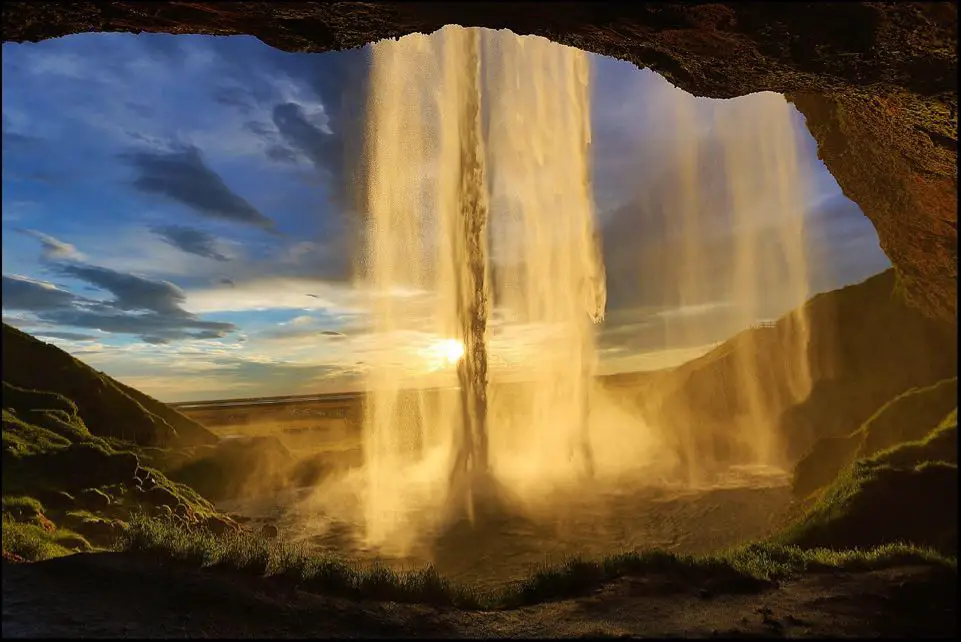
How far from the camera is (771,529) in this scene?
1591cm

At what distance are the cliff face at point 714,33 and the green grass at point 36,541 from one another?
6783 millimetres

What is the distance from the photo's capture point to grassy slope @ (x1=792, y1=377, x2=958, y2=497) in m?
16.7

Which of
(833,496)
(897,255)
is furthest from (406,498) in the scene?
(897,255)

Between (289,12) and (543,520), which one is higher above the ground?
(289,12)

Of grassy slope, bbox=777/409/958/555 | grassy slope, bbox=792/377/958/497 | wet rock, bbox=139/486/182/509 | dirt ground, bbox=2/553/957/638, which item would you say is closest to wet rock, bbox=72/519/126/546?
wet rock, bbox=139/486/182/509

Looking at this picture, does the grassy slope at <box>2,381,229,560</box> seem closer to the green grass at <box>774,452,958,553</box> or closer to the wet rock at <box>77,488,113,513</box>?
the wet rock at <box>77,488,113,513</box>

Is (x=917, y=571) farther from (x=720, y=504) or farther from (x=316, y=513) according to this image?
(x=316, y=513)

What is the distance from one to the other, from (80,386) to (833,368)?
3940cm

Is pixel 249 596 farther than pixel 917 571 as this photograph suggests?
No

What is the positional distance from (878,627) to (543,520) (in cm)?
1274

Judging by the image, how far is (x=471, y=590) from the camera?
803 centimetres

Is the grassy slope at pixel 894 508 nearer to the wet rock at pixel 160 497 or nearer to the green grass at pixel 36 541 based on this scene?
the green grass at pixel 36 541

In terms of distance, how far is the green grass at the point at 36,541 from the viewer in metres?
6.75

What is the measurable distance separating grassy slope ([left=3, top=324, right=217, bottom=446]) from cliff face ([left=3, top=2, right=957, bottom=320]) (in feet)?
64.0
